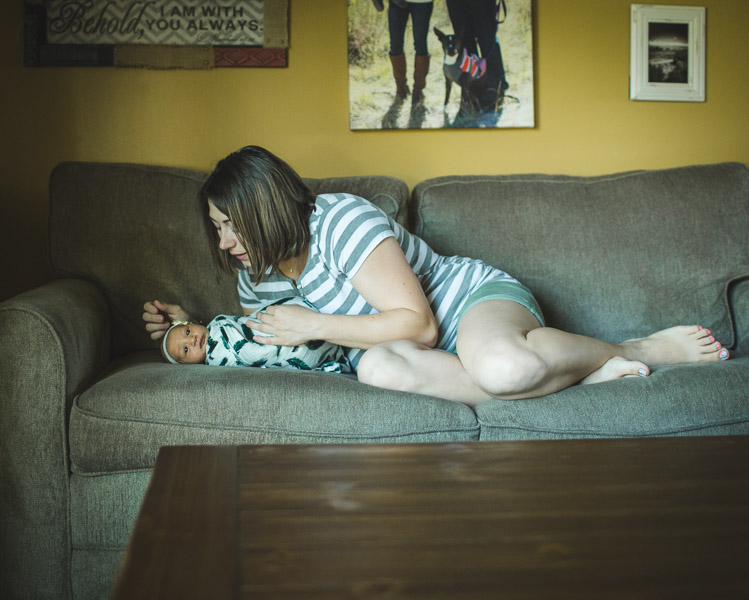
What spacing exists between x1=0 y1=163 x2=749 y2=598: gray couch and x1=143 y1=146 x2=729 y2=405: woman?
71mm

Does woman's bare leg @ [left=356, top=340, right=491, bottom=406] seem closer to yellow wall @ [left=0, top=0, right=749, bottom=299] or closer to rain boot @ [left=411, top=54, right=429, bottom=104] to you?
yellow wall @ [left=0, top=0, right=749, bottom=299]

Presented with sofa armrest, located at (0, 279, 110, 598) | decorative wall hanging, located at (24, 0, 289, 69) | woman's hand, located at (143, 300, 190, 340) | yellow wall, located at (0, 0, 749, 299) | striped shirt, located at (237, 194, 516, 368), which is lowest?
sofa armrest, located at (0, 279, 110, 598)

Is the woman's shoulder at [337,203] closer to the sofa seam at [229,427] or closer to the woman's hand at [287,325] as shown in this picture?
the woman's hand at [287,325]

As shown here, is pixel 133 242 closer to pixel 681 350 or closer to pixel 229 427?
pixel 229 427

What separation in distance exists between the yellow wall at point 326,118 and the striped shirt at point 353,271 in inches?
29.8

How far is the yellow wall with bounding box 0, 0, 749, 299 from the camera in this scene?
2.30 m

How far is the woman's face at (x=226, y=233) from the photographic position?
155 centimetres

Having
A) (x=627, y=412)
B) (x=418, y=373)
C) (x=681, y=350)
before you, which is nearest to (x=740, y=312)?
(x=681, y=350)

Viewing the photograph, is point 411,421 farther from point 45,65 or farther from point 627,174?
point 45,65

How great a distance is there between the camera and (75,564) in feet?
4.58

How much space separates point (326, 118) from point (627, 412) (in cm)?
153

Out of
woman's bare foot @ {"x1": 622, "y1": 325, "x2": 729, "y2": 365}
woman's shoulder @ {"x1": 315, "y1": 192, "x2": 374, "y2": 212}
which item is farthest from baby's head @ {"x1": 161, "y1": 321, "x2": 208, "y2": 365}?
woman's bare foot @ {"x1": 622, "y1": 325, "x2": 729, "y2": 365}

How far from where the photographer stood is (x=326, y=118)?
239 cm

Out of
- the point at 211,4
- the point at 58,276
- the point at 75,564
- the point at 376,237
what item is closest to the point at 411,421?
the point at 376,237
